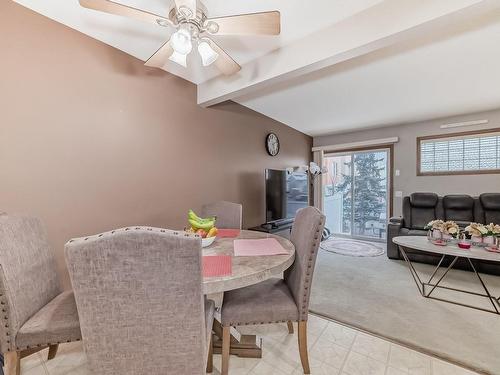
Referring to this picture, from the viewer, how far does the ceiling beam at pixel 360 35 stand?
144 centimetres

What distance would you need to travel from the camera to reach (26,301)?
1.14 meters

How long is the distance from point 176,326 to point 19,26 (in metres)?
2.37

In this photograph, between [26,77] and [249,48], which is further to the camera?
[249,48]

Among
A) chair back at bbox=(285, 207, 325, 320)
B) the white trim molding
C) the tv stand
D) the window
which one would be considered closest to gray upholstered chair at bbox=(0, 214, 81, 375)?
chair back at bbox=(285, 207, 325, 320)

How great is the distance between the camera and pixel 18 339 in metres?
1.06

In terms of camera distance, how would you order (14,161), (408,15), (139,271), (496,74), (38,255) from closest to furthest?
(139,271) < (38,255) < (408,15) < (14,161) < (496,74)

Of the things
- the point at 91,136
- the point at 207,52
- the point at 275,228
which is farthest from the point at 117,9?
the point at 275,228

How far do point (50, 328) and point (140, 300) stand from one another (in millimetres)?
691

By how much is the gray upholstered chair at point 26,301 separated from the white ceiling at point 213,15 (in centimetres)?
160

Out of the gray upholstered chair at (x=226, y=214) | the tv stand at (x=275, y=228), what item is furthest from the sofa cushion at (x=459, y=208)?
the gray upholstered chair at (x=226, y=214)

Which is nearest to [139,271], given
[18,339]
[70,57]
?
[18,339]

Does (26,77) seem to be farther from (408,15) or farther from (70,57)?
(408,15)

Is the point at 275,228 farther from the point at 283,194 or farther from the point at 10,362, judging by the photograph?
the point at 10,362

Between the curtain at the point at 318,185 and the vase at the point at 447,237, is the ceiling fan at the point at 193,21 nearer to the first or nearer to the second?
the vase at the point at 447,237
